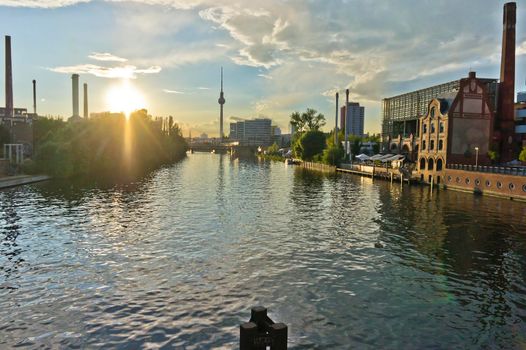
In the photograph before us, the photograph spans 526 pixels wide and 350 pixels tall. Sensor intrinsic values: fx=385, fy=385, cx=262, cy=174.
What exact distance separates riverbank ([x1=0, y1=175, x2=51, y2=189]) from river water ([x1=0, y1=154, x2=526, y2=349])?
2092 centimetres

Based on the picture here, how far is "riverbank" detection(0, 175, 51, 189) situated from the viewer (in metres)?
66.6

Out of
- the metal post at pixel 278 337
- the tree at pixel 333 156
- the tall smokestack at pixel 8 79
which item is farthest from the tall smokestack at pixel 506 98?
the tall smokestack at pixel 8 79

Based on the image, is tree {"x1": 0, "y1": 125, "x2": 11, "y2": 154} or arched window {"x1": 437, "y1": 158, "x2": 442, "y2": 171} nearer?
arched window {"x1": 437, "y1": 158, "x2": 442, "y2": 171}

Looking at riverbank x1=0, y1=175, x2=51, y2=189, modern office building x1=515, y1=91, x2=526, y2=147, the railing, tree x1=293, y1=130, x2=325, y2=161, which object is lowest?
riverbank x1=0, y1=175, x2=51, y2=189

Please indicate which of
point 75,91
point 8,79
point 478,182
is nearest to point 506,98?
point 478,182

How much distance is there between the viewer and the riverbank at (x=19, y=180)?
66.6 metres

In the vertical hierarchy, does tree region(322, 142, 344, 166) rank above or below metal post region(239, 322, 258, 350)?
above

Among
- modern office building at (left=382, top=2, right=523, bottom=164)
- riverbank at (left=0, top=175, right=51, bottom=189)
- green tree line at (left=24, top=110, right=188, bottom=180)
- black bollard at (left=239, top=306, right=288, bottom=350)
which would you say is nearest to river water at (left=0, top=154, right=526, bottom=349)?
black bollard at (left=239, top=306, right=288, bottom=350)

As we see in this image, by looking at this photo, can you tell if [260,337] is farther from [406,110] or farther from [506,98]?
[406,110]

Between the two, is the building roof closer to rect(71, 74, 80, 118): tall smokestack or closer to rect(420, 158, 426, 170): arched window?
rect(420, 158, 426, 170): arched window

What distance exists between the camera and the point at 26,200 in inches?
2130

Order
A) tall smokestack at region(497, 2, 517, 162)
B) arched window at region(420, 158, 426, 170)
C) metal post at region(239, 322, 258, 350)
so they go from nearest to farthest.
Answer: metal post at region(239, 322, 258, 350) → arched window at region(420, 158, 426, 170) → tall smokestack at region(497, 2, 517, 162)

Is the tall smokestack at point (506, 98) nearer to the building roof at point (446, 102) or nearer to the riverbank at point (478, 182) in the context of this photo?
the building roof at point (446, 102)

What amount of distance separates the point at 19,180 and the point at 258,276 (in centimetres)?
6462
